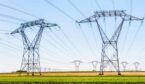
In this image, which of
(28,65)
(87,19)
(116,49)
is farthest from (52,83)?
(28,65)

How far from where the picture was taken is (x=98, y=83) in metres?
37.0

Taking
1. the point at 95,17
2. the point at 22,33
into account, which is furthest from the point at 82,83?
the point at 22,33

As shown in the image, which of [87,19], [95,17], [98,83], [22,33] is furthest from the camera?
[22,33]

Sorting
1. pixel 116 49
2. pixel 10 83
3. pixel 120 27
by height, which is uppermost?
pixel 120 27

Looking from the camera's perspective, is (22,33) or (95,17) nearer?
(95,17)

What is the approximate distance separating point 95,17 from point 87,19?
4.90m

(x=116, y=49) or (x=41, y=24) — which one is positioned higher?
(x=41, y=24)

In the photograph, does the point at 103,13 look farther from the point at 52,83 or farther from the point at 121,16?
Result: the point at 52,83

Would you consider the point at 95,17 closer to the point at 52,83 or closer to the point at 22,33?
the point at 22,33

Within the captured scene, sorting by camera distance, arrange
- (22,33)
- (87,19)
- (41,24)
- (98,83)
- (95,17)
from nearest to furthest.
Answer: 1. (98,83)
2. (87,19)
3. (95,17)
4. (41,24)
5. (22,33)

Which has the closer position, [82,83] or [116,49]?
[82,83]

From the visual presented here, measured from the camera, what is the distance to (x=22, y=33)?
80500 mm

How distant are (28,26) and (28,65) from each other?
9.29m

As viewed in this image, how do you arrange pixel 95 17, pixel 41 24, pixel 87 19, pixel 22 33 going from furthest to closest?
pixel 22 33 < pixel 41 24 < pixel 95 17 < pixel 87 19
